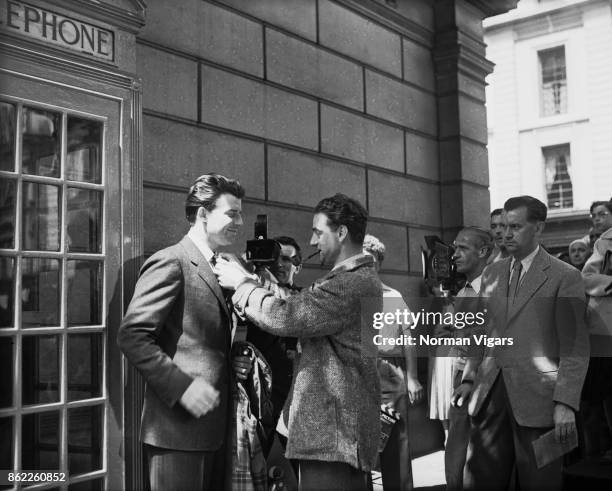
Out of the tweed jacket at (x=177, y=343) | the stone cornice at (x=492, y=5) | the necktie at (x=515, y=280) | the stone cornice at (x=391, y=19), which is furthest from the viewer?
the stone cornice at (x=492, y=5)

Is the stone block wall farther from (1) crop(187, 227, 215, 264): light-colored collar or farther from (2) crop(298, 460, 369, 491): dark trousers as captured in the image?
(2) crop(298, 460, 369, 491): dark trousers

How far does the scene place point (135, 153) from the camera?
4992 mm

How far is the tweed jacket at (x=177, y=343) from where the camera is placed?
3.20 metres

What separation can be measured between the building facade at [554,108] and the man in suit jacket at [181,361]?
22089mm

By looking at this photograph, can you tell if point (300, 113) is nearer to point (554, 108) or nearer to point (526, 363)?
point (526, 363)

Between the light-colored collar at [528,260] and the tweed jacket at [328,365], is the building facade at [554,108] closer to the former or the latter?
the light-colored collar at [528,260]

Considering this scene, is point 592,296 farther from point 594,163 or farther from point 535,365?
point 594,163

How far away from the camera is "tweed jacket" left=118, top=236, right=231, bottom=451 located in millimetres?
3203

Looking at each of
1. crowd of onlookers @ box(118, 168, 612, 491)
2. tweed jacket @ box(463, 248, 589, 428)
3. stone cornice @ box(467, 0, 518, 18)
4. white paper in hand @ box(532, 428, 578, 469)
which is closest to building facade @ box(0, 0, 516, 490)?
crowd of onlookers @ box(118, 168, 612, 491)

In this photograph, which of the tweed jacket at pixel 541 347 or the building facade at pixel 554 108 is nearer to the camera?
the tweed jacket at pixel 541 347

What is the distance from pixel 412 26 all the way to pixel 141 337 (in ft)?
21.4

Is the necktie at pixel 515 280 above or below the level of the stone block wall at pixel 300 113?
below

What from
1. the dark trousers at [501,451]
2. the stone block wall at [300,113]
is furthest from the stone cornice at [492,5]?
the dark trousers at [501,451]

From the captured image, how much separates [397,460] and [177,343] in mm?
2688
